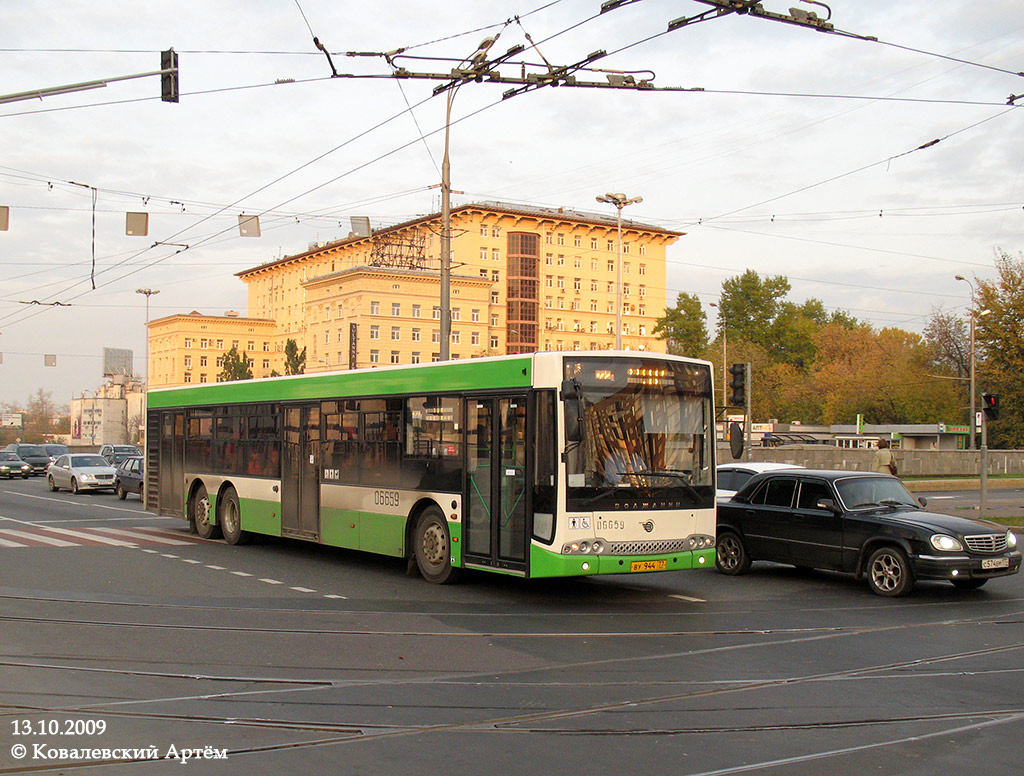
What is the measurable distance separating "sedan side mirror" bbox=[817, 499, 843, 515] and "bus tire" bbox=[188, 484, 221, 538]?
37.4 feet

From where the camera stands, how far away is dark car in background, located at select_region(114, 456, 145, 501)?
33.7 metres

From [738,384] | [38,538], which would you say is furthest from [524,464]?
[738,384]

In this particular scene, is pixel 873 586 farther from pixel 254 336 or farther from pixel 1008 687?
pixel 254 336

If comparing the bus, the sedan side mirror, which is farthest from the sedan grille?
the bus

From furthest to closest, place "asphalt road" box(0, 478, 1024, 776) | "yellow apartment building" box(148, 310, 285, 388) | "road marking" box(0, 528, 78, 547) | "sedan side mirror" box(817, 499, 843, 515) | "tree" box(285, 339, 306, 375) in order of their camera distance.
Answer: "yellow apartment building" box(148, 310, 285, 388)
"tree" box(285, 339, 306, 375)
"road marking" box(0, 528, 78, 547)
"sedan side mirror" box(817, 499, 843, 515)
"asphalt road" box(0, 478, 1024, 776)

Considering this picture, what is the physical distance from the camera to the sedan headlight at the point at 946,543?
42.0ft

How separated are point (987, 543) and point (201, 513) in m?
14.1

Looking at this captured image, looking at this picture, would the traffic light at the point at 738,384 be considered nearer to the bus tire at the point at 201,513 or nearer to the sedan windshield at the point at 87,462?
the bus tire at the point at 201,513

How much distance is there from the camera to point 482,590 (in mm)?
13695

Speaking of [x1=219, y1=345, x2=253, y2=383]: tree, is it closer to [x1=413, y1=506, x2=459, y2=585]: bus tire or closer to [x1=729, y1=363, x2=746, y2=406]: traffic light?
[x1=729, y1=363, x2=746, y2=406]: traffic light

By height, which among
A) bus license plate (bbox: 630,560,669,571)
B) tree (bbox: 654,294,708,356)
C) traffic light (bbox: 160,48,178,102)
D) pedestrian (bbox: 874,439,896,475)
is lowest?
bus license plate (bbox: 630,560,669,571)

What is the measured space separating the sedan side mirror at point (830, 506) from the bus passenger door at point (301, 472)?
757 cm

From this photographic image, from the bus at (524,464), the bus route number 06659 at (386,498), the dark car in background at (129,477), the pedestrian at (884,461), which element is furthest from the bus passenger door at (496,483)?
the dark car in background at (129,477)

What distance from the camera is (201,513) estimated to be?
20672mm
